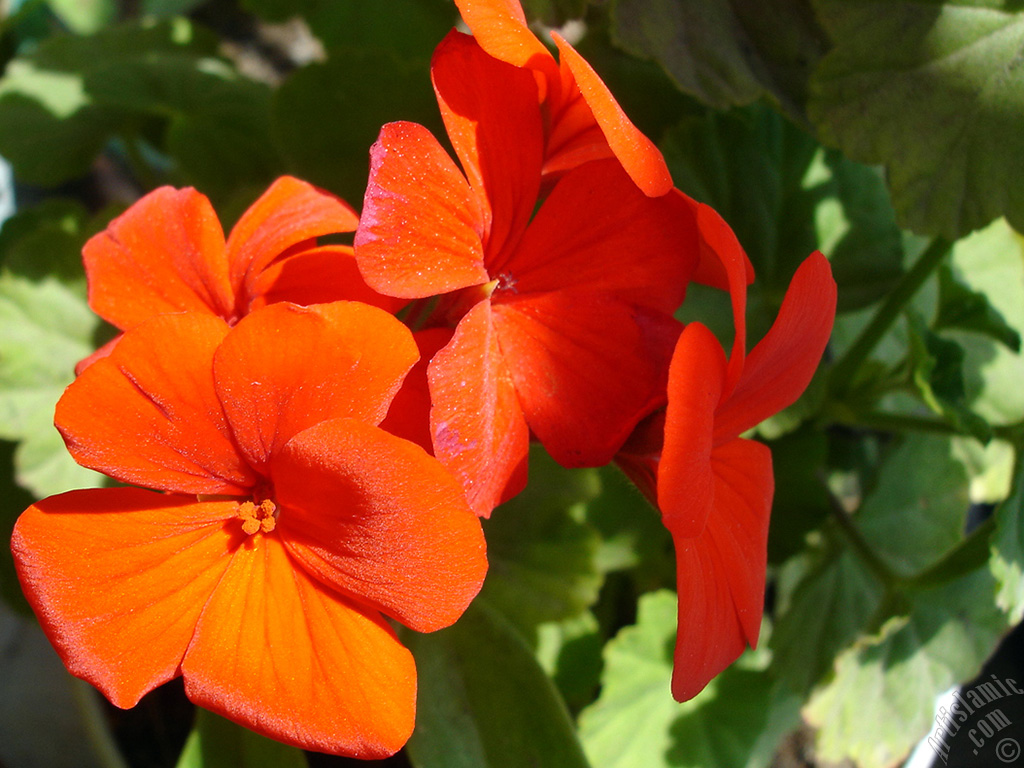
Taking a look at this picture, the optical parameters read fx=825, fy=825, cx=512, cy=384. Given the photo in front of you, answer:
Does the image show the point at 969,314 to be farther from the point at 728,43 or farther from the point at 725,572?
the point at 725,572

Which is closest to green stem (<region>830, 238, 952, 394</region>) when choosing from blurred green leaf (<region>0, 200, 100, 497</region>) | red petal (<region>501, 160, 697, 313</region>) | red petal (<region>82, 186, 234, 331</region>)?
red petal (<region>501, 160, 697, 313</region>)

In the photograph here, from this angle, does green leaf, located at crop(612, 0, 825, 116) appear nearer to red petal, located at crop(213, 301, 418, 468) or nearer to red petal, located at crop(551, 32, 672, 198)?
red petal, located at crop(551, 32, 672, 198)

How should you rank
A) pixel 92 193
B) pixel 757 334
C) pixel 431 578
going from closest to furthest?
1. pixel 431 578
2. pixel 757 334
3. pixel 92 193

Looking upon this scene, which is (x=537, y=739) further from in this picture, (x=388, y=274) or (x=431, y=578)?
(x=388, y=274)

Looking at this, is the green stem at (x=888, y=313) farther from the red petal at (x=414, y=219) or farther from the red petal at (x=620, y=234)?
the red petal at (x=414, y=219)

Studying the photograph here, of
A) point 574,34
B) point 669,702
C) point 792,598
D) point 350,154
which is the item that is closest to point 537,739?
point 669,702

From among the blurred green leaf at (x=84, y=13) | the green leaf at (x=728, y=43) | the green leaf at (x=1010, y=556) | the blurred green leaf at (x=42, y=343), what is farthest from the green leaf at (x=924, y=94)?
the blurred green leaf at (x=84, y=13)

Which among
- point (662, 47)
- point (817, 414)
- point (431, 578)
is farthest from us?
point (817, 414)
